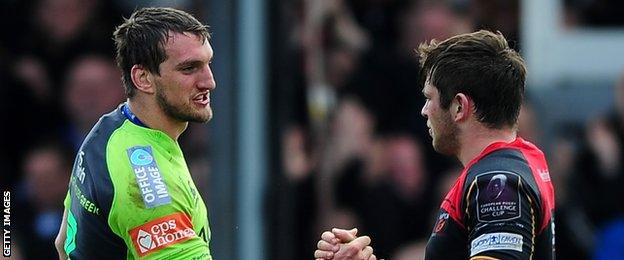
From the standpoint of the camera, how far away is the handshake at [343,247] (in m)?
5.46

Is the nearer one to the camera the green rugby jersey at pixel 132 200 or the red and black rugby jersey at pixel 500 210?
the red and black rugby jersey at pixel 500 210

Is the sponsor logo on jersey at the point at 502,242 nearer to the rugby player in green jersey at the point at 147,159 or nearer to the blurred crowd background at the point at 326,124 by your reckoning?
the rugby player in green jersey at the point at 147,159

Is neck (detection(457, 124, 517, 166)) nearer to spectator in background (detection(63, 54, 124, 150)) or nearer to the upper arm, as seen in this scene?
the upper arm

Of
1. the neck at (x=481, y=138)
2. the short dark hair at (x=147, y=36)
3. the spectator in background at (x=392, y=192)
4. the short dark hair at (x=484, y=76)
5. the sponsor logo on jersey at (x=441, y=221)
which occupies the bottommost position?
the spectator in background at (x=392, y=192)

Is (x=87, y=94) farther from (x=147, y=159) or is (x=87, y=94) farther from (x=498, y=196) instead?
(x=498, y=196)

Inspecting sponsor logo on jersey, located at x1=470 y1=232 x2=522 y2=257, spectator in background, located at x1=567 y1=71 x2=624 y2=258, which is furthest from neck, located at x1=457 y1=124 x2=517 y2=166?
spectator in background, located at x1=567 y1=71 x2=624 y2=258

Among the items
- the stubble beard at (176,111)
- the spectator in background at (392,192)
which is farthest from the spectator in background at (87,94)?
the stubble beard at (176,111)

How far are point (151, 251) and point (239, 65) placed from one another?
366 centimetres

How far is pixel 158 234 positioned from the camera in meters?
5.23

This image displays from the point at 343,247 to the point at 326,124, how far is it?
4.59 metres

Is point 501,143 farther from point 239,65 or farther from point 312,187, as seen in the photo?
point 312,187

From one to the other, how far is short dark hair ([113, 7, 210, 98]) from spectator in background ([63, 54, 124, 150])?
3.68 m

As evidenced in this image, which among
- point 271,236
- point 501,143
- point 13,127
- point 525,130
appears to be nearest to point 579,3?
point 525,130

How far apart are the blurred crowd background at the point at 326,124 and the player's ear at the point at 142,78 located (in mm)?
3180
